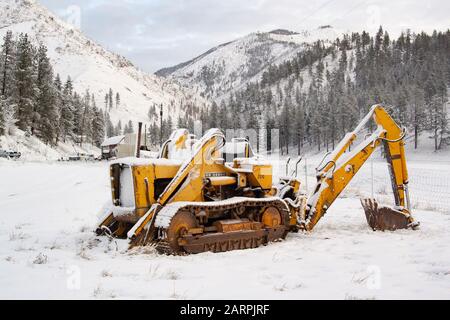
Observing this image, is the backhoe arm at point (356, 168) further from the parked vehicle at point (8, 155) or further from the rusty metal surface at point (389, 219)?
the parked vehicle at point (8, 155)

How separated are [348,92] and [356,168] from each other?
382ft

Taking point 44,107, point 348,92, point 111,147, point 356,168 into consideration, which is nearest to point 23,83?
point 44,107

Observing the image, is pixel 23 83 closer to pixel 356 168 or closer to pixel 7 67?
pixel 7 67

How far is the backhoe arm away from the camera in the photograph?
10062 millimetres

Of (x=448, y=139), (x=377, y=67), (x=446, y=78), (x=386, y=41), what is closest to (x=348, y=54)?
(x=386, y=41)

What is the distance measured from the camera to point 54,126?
6119cm

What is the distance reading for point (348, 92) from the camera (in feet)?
396

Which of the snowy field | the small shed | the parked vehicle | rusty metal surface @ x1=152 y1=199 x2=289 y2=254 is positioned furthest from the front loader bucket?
the small shed

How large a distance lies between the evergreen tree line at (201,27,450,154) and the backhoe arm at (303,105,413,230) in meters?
67.8

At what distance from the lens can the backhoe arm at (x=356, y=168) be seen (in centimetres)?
1006

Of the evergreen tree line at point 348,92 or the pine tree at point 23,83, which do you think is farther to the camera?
the evergreen tree line at point 348,92

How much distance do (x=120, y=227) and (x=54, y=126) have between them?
189 ft

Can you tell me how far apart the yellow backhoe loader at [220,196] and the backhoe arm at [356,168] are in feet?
0.08

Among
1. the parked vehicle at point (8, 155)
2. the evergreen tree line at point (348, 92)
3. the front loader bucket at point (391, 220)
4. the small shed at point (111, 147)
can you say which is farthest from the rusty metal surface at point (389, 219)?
the evergreen tree line at point (348, 92)
